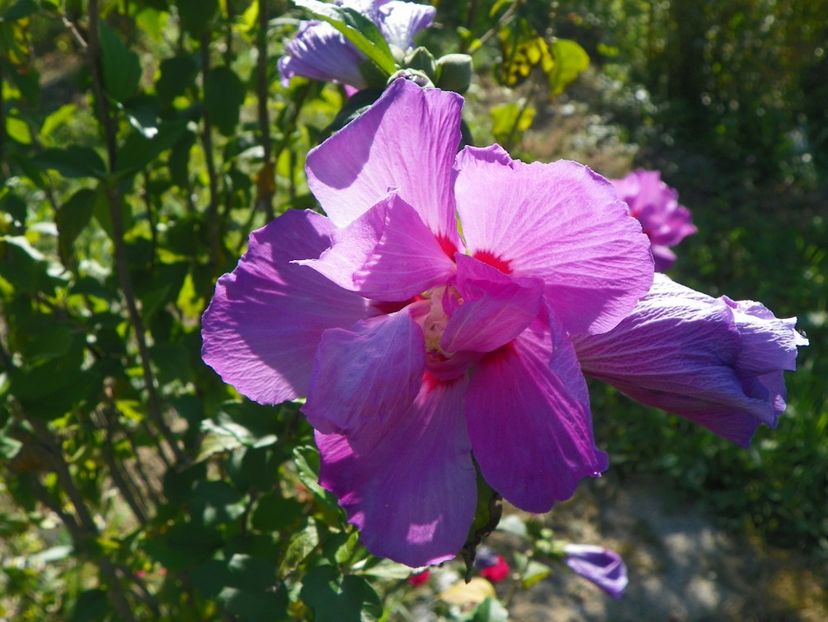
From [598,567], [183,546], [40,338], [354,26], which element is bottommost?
[598,567]

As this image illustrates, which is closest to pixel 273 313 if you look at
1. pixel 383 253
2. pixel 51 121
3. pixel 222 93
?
pixel 383 253

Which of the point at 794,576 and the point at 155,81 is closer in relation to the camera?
the point at 155,81

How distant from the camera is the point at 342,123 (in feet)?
2.30

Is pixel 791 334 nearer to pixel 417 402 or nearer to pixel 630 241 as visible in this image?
pixel 630 241

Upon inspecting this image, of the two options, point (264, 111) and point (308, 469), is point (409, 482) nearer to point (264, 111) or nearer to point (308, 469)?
point (308, 469)

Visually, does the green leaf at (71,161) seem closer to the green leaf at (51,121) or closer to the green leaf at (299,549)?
the green leaf at (51,121)

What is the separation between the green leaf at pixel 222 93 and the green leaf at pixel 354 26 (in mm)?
518

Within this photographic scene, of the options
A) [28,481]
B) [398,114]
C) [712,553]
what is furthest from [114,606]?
[712,553]

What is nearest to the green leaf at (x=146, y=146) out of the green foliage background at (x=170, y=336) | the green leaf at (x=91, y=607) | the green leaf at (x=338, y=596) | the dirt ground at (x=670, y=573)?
the green foliage background at (x=170, y=336)

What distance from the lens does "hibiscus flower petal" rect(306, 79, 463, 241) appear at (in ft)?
1.92

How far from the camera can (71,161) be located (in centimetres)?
99

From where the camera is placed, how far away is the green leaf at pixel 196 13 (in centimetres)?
103

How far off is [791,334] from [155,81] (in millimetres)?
877

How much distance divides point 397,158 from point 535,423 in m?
0.20
